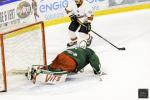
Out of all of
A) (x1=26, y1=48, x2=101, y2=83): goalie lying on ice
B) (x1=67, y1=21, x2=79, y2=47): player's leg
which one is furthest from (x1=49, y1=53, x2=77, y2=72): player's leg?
(x1=67, y1=21, x2=79, y2=47): player's leg

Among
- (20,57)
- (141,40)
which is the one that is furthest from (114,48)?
(20,57)

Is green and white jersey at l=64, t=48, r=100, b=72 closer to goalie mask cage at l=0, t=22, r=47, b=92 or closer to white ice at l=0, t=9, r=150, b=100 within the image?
white ice at l=0, t=9, r=150, b=100

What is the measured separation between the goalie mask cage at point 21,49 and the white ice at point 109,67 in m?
0.17

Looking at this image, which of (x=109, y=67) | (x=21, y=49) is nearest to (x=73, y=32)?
(x=109, y=67)

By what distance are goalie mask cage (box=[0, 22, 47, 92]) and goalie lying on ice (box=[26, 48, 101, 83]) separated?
0.23 meters

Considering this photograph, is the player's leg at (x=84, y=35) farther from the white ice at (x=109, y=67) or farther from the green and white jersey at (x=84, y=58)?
the green and white jersey at (x=84, y=58)

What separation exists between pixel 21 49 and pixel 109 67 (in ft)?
3.35

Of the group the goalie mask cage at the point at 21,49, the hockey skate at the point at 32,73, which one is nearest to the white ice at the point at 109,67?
the hockey skate at the point at 32,73

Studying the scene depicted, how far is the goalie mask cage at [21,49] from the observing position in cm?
539

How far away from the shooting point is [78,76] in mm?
5750

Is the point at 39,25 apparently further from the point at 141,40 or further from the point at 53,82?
the point at 141,40

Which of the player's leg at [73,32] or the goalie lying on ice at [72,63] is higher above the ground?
the player's leg at [73,32]

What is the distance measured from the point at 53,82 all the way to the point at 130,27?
2.79 m

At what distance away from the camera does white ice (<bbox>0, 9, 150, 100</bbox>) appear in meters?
5.15
